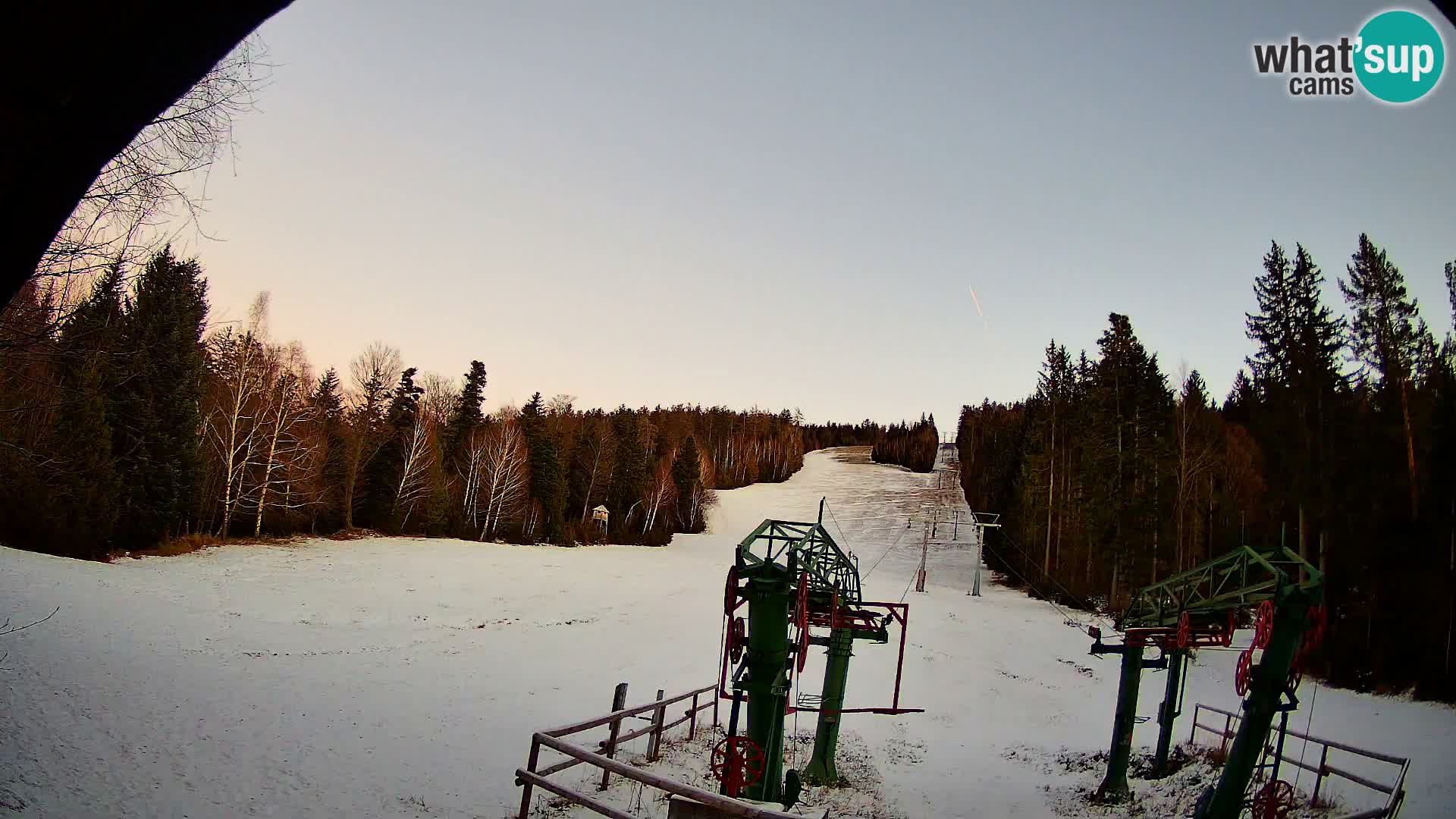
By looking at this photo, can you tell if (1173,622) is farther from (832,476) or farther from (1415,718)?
(832,476)

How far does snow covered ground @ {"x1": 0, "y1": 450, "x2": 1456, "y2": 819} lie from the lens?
11.6 metres

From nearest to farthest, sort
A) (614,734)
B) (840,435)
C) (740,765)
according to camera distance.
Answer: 1. (740,765)
2. (614,734)
3. (840,435)

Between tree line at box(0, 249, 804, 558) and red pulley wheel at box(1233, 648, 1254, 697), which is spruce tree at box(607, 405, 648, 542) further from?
red pulley wheel at box(1233, 648, 1254, 697)

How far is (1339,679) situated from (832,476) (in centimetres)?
9019

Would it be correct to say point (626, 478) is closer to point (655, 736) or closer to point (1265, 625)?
point (655, 736)

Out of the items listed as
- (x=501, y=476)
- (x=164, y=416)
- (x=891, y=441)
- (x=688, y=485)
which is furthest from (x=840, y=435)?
(x=164, y=416)

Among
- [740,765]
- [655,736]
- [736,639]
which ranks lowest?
[655,736]

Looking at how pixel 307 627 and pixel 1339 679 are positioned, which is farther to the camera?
pixel 1339 679

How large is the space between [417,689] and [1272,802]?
1856 cm

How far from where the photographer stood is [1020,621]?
36.0m

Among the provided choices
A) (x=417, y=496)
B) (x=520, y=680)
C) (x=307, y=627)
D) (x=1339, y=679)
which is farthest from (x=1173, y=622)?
(x=417, y=496)

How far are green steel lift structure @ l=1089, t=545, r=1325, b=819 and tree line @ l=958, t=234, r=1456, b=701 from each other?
9.41 ft

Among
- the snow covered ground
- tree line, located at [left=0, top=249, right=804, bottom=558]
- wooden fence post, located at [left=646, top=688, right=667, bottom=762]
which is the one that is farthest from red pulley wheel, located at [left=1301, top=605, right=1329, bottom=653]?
tree line, located at [left=0, top=249, right=804, bottom=558]

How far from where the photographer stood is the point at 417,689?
18141mm
